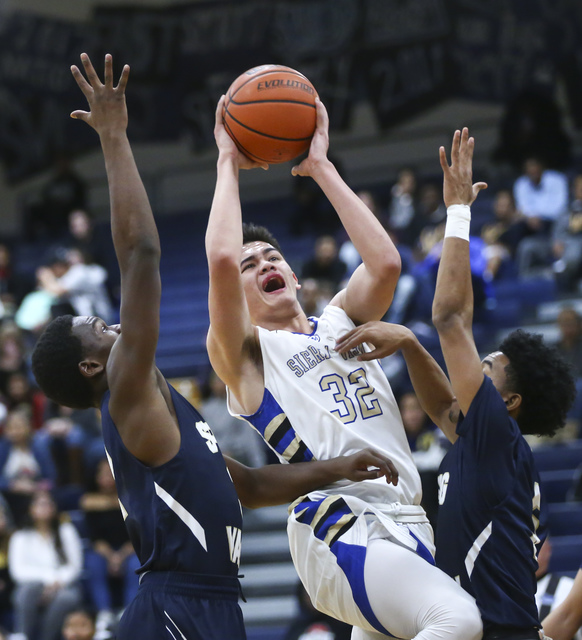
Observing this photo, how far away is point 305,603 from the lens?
8898 mm

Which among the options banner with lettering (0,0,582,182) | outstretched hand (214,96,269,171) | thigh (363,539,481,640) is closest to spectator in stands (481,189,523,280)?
banner with lettering (0,0,582,182)

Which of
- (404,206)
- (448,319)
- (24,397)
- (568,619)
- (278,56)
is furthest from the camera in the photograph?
(278,56)

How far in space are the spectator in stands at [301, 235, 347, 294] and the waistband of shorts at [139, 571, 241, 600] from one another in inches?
342

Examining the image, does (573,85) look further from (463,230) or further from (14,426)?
(463,230)

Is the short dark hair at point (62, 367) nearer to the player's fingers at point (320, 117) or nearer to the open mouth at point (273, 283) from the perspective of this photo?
the open mouth at point (273, 283)

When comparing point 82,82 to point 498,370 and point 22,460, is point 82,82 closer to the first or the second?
point 498,370

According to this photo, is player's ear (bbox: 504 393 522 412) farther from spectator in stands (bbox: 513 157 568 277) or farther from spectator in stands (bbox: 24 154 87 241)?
spectator in stands (bbox: 24 154 87 241)

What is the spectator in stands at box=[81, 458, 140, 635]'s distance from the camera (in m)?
9.95

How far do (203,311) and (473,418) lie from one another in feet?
37.2

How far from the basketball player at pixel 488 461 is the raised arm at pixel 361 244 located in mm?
316

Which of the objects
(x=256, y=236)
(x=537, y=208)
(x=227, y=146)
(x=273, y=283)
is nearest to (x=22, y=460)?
(x=537, y=208)

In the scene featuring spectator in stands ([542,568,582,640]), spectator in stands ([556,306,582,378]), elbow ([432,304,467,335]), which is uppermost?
elbow ([432,304,467,335])

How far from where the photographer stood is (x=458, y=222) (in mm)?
4270

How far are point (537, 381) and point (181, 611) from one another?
1.70m
